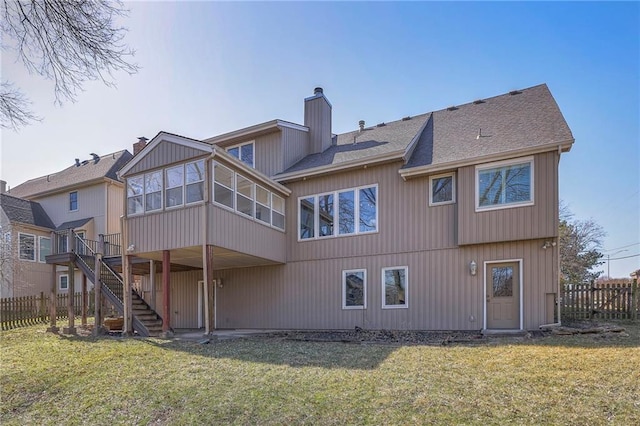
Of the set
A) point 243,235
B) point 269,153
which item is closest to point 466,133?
point 269,153

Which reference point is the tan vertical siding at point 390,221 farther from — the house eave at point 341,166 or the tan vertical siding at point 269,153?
the tan vertical siding at point 269,153

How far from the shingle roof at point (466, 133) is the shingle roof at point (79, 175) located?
41.3ft

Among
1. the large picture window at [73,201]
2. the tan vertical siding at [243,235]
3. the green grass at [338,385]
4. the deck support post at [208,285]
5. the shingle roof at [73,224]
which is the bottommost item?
the green grass at [338,385]

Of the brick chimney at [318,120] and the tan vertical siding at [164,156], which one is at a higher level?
the brick chimney at [318,120]

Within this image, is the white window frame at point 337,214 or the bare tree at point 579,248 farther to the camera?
the bare tree at point 579,248

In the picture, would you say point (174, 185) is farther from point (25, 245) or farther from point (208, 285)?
point (25, 245)

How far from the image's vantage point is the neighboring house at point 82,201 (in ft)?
67.2

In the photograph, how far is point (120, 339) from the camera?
10664 millimetres

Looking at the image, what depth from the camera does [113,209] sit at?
20828 mm

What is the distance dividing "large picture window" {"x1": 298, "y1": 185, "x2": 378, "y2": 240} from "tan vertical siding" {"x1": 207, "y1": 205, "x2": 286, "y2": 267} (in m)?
0.94

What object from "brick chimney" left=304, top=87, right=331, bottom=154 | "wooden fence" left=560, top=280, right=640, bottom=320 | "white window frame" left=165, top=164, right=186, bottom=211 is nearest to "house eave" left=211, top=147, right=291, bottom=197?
"white window frame" left=165, top=164, right=186, bottom=211

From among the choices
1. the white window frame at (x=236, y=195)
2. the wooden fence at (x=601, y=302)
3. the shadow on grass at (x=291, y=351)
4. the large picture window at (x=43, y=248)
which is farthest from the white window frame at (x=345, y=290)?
the large picture window at (x=43, y=248)

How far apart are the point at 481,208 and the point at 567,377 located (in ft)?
18.5

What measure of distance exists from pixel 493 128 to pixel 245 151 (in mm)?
8756
